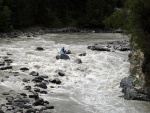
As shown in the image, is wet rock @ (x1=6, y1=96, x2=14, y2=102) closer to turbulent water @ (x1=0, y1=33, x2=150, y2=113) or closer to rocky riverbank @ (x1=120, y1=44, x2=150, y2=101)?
turbulent water @ (x1=0, y1=33, x2=150, y2=113)

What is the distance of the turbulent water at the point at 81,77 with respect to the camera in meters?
17.8

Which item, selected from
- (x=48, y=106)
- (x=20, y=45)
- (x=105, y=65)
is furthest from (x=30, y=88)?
(x=20, y=45)

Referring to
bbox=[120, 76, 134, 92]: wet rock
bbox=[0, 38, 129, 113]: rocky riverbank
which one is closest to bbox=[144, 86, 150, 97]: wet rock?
bbox=[120, 76, 134, 92]: wet rock

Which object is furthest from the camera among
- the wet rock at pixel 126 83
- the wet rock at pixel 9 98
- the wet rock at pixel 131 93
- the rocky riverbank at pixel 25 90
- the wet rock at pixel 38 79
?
the wet rock at pixel 38 79

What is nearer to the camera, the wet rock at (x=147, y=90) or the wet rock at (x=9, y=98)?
the wet rock at (x=9, y=98)

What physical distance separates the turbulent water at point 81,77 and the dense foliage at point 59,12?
1865 centimetres

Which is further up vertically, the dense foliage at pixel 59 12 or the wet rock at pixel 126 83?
the dense foliage at pixel 59 12

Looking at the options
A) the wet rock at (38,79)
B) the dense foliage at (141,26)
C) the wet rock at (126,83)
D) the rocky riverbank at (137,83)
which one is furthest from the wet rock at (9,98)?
the dense foliage at (141,26)

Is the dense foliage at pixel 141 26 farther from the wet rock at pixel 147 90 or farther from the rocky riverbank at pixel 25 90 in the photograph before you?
the rocky riverbank at pixel 25 90

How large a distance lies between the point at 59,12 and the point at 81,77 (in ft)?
141

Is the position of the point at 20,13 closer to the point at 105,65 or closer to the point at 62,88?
the point at 105,65

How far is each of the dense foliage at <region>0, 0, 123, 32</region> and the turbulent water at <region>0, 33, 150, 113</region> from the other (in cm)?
1865

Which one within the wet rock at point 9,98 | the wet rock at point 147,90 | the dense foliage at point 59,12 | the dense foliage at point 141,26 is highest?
the dense foliage at point 59,12

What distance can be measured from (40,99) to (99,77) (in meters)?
7.07
